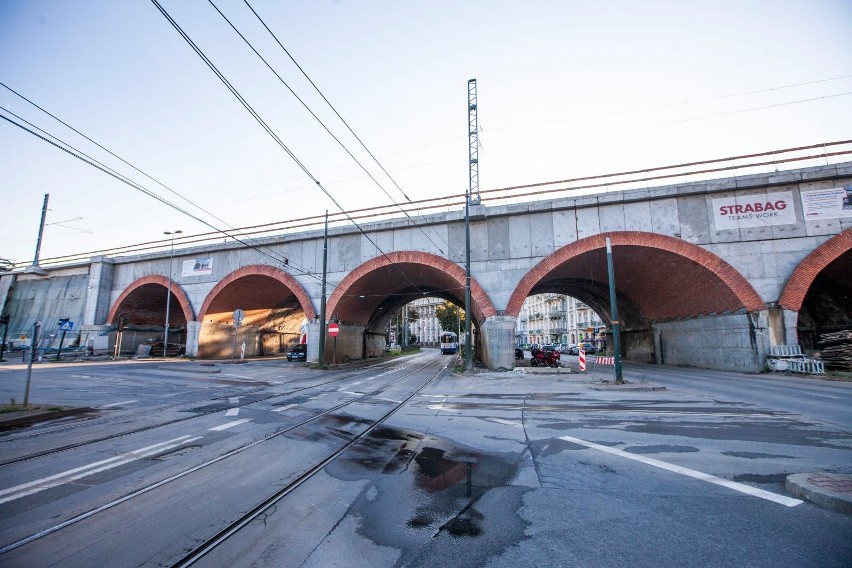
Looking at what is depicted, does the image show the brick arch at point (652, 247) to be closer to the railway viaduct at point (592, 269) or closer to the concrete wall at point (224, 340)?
the railway viaduct at point (592, 269)

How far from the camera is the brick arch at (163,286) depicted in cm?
2900

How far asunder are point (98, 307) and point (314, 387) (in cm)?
2686

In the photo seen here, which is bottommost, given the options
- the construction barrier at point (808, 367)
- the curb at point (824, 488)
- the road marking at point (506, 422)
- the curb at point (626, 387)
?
the road marking at point (506, 422)

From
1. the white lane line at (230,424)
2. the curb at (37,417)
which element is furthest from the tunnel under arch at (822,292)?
the curb at (37,417)

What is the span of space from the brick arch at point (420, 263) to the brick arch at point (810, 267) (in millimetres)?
12922

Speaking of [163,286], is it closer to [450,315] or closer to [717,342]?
[717,342]

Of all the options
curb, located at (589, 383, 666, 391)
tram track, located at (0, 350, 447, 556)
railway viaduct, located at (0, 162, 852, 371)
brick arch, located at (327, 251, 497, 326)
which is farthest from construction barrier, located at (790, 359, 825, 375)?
tram track, located at (0, 350, 447, 556)

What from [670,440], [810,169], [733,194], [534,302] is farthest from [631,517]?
[534,302]

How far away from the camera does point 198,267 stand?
28984 mm

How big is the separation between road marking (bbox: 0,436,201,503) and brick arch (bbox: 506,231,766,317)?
16563 mm

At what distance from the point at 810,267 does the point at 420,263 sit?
716 inches

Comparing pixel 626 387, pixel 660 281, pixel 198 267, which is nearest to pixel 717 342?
pixel 660 281

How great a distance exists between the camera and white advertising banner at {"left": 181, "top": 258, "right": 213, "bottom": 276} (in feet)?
94.0

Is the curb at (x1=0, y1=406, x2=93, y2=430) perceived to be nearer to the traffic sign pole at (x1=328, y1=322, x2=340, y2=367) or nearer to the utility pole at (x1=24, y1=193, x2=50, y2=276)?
the traffic sign pole at (x1=328, y1=322, x2=340, y2=367)
